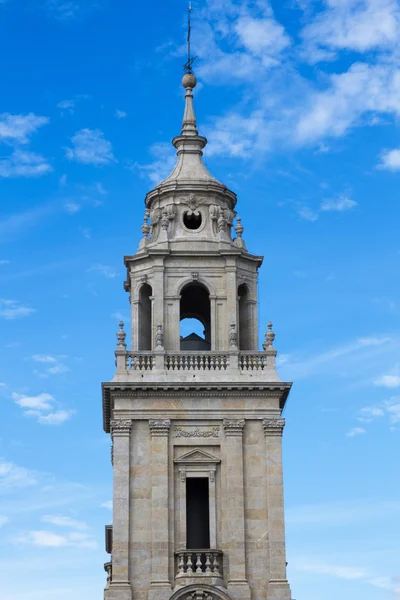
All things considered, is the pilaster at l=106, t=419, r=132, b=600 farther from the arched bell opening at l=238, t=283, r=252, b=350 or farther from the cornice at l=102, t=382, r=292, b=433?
the arched bell opening at l=238, t=283, r=252, b=350

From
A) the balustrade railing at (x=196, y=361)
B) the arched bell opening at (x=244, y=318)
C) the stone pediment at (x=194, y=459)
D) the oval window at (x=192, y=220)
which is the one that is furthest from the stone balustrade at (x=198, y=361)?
the oval window at (x=192, y=220)

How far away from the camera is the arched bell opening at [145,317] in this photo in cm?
5562

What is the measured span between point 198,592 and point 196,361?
872 cm

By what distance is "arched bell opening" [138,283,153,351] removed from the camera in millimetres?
55625

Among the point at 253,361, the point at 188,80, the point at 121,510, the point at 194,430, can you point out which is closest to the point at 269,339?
the point at 253,361

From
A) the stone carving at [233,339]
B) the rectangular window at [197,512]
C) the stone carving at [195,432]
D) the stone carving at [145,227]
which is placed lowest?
the rectangular window at [197,512]

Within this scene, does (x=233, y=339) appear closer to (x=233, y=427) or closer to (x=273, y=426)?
(x=233, y=427)

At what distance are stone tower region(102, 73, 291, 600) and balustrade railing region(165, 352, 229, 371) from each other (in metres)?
0.05

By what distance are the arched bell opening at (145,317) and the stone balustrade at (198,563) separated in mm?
8912

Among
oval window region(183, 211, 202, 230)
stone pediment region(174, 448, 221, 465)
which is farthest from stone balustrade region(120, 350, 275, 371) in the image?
oval window region(183, 211, 202, 230)

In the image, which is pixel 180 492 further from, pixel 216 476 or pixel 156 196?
pixel 156 196

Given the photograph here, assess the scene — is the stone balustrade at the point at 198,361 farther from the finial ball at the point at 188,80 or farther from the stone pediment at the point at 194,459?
the finial ball at the point at 188,80

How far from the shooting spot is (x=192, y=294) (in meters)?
57.9

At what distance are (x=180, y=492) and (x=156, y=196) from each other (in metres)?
12.7
